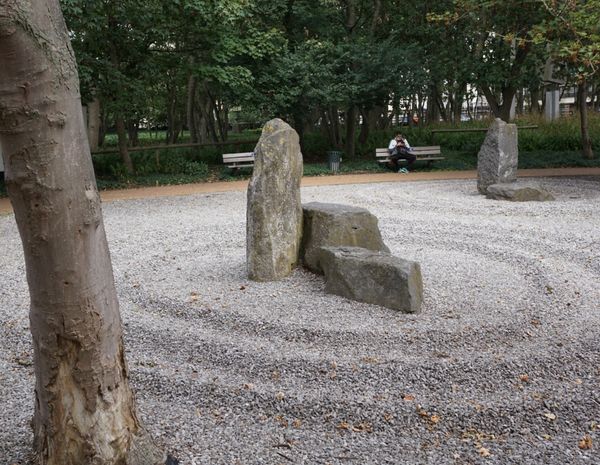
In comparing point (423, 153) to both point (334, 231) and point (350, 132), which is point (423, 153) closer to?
point (350, 132)

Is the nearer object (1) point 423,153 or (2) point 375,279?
(2) point 375,279

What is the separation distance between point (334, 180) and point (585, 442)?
13.4m

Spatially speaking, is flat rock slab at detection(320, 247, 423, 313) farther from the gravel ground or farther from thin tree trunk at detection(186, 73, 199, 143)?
thin tree trunk at detection(186, 73, 199, 143)

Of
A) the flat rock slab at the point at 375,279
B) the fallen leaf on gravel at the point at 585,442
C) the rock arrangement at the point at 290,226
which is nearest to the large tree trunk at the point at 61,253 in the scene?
the fallen leaf on gravel at the point at 585,442

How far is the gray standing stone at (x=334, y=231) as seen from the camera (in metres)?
6.77

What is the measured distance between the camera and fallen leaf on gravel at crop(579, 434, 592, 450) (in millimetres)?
3504

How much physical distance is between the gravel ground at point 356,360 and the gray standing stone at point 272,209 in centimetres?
22

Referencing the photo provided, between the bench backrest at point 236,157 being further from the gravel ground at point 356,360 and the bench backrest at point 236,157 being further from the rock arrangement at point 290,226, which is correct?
the rock arrangement at point 290,226

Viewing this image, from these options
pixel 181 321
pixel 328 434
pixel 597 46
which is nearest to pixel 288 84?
pixel 597 46

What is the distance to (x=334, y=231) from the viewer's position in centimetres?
677

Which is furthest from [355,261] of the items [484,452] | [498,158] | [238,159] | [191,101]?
[191,101]

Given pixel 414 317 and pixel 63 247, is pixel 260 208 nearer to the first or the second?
pixel 414 317

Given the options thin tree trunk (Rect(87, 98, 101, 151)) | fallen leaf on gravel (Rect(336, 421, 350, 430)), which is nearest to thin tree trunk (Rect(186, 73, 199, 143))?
thin tree trunk (Rect(87, 98, 101, 151))

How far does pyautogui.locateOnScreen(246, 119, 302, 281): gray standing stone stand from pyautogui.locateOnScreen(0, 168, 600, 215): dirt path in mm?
8333
